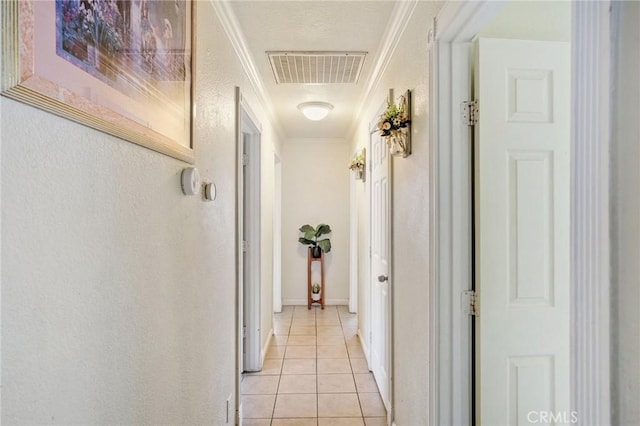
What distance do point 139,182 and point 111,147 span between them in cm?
16

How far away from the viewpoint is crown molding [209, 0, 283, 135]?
1.67m

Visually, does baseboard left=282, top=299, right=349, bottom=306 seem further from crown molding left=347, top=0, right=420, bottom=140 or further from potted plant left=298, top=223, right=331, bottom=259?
crown molding left=347, top=0, right=420, bottom=140

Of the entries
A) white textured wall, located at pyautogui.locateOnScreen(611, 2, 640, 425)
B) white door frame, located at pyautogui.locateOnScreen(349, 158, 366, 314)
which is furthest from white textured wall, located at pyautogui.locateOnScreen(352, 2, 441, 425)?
white door frame, located at pyautogui.locateOnScreen(349, 158, 366, 314)

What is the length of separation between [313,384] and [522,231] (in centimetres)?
207

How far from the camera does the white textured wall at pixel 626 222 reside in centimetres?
51

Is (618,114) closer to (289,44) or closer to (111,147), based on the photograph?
(111,147)

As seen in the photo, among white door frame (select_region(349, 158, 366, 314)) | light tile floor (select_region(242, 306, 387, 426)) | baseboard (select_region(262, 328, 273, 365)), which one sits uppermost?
white door frame (select_region(349, 158, 366, 314))

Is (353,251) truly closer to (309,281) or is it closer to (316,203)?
(309,281)

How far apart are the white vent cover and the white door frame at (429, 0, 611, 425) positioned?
106 cm

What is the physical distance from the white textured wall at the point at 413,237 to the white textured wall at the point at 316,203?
113 inches

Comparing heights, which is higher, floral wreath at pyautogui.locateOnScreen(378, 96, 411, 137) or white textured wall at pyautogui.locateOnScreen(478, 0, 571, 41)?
white textured wall at pyautogui.locateOnScreen(478, 0, 571, 41)

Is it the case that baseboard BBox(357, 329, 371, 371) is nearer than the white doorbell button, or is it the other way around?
the white doorbell button

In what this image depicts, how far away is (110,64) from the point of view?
81 cm

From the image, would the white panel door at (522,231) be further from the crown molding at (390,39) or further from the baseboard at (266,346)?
the baseboard at (266,346)
